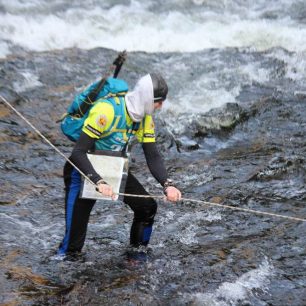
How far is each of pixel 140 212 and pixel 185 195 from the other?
6.44ft

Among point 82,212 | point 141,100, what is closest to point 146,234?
point 82,212

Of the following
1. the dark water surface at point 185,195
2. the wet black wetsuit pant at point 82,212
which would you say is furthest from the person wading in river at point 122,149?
the dark water surface at point 185,195

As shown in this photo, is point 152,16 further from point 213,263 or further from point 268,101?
point 213,263

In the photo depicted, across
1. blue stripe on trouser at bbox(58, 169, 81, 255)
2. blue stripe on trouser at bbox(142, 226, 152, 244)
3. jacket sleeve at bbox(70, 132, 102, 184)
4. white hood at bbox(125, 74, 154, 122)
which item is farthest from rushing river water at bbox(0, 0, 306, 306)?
white hood at bbox(125, 74, 154, 122)

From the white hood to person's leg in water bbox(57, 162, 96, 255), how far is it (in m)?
0.81

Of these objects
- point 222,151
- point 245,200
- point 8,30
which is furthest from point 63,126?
point 8,30

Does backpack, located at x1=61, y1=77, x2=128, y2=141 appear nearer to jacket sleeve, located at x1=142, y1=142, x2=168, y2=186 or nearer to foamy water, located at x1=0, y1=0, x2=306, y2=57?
jacket sleeve, located at x1=142, y1=142, x2=168, y2=186

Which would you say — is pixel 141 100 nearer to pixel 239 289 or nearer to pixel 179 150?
pixel 239 289

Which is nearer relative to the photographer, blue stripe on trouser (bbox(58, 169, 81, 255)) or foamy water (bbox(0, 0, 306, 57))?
blue stripe on trouser (bbox(58, 169, 81, 255))

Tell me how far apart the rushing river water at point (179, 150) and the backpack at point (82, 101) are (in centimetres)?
145

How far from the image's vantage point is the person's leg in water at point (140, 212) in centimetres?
591

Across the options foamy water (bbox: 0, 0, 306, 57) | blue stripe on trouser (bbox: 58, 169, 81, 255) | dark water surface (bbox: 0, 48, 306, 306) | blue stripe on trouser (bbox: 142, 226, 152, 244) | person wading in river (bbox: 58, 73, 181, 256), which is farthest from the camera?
foamy water (bbox: 0, 0, 306, 57)

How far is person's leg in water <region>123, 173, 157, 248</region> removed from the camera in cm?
591

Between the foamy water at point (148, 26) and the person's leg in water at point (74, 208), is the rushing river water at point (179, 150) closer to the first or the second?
the foamy water at point (148, 26)
